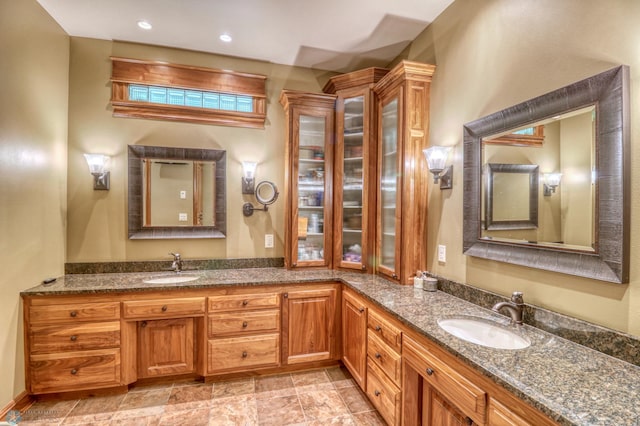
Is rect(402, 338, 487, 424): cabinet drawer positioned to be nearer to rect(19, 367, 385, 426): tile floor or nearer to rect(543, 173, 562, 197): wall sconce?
rect(19, 367, 385, 426): tile floor

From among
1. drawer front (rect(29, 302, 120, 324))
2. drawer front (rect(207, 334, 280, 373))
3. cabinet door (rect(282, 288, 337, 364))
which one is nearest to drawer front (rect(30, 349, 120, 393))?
drawer front (rect(29, 302, 120, 324))

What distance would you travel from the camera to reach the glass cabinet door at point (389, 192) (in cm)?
265

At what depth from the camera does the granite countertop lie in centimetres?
94

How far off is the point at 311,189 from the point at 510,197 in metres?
1.82

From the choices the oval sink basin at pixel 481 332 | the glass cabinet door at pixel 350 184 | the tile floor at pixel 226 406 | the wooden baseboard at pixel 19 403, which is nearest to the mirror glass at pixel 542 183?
the oval sink basin at pixel 481 332

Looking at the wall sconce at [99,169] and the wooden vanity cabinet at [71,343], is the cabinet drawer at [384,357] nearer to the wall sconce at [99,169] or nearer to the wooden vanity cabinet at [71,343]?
the wooden vanity cabinet at [71,343]

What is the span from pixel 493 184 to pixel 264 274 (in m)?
2.06

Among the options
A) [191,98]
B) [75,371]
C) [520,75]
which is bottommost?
[75,371]

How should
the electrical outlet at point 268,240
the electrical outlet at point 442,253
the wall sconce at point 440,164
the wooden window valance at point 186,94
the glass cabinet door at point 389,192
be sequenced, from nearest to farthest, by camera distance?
the wall sconce at point 440,164
the electrical outlet at point 442,253
the glass cabinet door at point 389,192
the wooden window valance at point 186,94
the electrical outlet at point 268,240

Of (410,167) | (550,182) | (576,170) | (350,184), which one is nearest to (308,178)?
(350,184)

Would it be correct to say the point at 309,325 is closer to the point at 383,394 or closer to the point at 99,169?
the point at 383,394

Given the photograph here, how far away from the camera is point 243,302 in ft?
8.63

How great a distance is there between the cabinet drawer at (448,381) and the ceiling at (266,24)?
96.6 inches

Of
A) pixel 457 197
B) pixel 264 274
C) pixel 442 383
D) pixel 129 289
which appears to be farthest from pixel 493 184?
pixel 129 289
